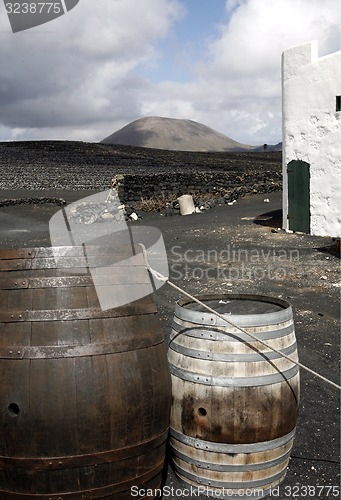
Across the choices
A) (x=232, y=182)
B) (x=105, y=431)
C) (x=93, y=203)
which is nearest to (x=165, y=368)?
(x=105, y=431)

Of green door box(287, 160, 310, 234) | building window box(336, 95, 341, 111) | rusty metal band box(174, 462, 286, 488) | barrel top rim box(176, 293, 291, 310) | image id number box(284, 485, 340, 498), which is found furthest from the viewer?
green door box(287, 160, 310, 234)

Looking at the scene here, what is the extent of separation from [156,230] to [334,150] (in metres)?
5.69

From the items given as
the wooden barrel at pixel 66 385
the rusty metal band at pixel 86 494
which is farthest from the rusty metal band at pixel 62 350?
the rusty metal band at pixel 86 494

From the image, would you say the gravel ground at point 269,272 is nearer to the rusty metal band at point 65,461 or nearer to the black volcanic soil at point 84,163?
the black volcanic soil at point 84,163

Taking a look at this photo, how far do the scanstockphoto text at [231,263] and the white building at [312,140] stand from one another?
8.36 ft

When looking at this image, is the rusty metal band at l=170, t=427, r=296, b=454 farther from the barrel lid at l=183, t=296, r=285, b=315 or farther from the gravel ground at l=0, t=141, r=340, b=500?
the barrel lid at l=183, t=296, r=285, b=315

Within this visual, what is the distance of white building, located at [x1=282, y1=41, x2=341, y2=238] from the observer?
45.9ft

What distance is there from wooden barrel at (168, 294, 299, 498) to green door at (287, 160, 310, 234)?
11924 millimetres

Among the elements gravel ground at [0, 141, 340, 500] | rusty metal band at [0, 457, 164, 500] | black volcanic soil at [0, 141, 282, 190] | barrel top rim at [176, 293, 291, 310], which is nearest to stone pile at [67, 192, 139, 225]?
gravel ground at [0, 141, 340, 500]

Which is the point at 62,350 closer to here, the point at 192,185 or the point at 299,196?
the point at 299,196

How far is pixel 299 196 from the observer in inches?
601

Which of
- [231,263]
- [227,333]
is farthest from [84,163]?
[227,333]

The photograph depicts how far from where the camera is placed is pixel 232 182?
75.4ft

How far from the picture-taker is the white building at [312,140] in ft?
45.9
